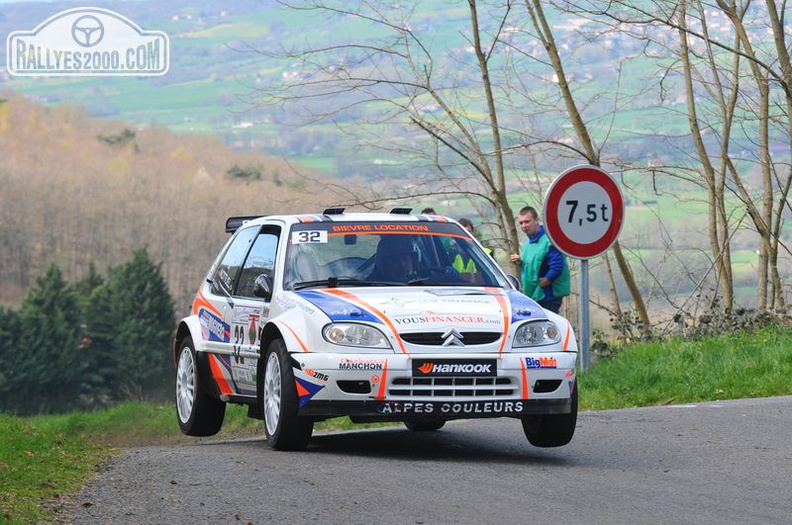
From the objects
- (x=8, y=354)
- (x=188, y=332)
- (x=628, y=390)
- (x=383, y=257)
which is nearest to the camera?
(x=383, y=257)

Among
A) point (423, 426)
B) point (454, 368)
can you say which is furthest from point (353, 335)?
point (423, 426)

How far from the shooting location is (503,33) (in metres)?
21.2

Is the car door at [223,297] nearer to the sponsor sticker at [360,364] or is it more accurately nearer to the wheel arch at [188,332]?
the wheel arch at [188,332]

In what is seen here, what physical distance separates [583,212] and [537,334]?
4389mm

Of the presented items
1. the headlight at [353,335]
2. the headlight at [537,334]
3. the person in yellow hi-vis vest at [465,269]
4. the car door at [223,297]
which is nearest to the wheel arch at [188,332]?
the car door at [223,297]

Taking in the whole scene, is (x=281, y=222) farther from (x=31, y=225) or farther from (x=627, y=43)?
(x=31, y=225)

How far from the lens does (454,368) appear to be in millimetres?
9055

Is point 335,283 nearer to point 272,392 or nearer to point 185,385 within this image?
point 272,392

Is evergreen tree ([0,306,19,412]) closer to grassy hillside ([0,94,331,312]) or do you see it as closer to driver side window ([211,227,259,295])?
grassy hillside ([0,94,331,312])

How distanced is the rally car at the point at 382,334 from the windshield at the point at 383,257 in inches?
0.4

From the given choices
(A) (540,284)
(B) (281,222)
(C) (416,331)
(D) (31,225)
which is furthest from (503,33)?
(D) (31,225)

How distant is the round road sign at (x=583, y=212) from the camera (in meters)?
13.4

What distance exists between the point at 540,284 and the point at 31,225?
149561 mm

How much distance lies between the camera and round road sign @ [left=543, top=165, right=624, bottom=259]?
43.9ft
